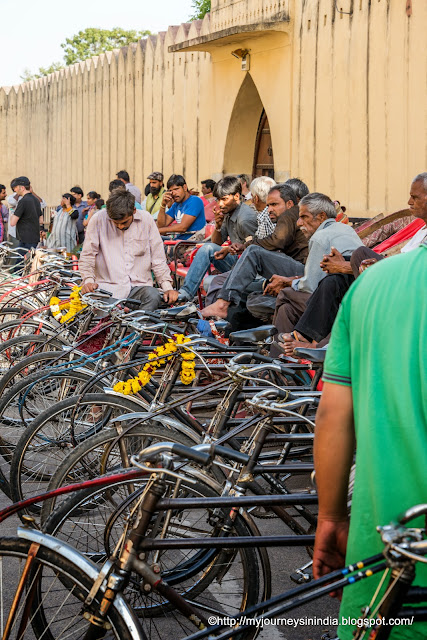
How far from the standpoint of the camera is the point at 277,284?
22.1 ft

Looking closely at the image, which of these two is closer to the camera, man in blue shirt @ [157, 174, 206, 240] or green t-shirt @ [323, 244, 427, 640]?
green t-shirt @ [323, 244, 427, 640]

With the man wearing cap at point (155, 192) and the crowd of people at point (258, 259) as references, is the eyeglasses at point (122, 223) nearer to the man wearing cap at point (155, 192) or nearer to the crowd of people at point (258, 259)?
the crowd of people at point (258, 259)

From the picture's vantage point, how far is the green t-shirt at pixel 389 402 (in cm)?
183

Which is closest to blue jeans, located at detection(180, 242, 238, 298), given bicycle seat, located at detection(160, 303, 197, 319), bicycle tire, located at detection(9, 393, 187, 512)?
bicycle seat, located at detection(160, 303, 197, 319)

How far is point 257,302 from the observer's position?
22.5 ft

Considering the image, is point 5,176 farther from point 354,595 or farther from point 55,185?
point 354,595

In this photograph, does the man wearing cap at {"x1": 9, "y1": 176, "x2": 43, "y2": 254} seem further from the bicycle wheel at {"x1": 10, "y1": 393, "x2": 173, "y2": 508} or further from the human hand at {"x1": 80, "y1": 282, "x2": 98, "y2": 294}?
the bicycle wheel at {"x1": 10, "y1": 393, "x2": 173, "y2": 508}

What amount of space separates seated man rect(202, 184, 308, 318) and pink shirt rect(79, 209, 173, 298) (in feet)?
→ 1.59

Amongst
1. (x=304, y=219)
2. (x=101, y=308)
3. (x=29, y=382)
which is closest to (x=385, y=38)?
Result: (x=304, y=219)

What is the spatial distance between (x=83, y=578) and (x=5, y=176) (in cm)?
2644

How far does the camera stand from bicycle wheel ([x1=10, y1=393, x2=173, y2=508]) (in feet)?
13.8

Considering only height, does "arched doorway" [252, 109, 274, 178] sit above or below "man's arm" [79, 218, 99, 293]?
above

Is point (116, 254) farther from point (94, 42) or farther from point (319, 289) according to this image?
point (94, 42)

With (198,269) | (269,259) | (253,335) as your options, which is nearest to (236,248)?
(198,269)
